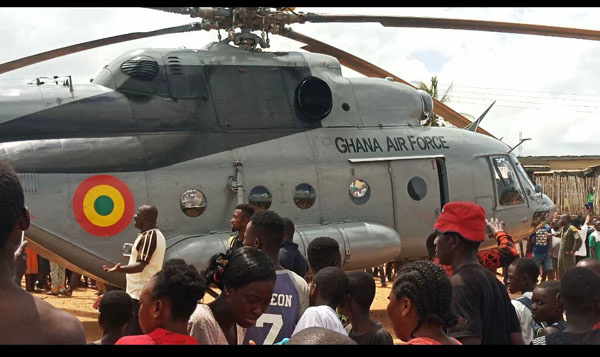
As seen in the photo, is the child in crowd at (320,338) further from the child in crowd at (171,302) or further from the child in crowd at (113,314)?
the child in crowd at (113,314)

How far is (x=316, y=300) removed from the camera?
4.58 m

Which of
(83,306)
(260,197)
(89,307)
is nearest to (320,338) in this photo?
(260,197)

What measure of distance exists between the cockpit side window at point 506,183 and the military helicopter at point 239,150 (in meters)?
0.03

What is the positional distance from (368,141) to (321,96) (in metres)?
1.09

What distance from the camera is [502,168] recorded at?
40.4 ft

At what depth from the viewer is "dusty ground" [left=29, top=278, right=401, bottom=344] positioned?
36.3ft

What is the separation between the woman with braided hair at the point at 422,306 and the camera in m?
3.04

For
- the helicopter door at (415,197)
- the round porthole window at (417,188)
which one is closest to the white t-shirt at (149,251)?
the helicopter door at (415,197)

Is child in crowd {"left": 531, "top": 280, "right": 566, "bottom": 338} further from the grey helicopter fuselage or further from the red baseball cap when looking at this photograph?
the grey helicopter fuselage

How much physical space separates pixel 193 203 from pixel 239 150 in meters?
1.12

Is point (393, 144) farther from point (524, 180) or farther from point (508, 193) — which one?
point (524, 180)

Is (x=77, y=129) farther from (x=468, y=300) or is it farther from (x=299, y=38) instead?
(x=468, y=300)

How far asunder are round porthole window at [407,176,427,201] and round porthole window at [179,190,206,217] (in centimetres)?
357
